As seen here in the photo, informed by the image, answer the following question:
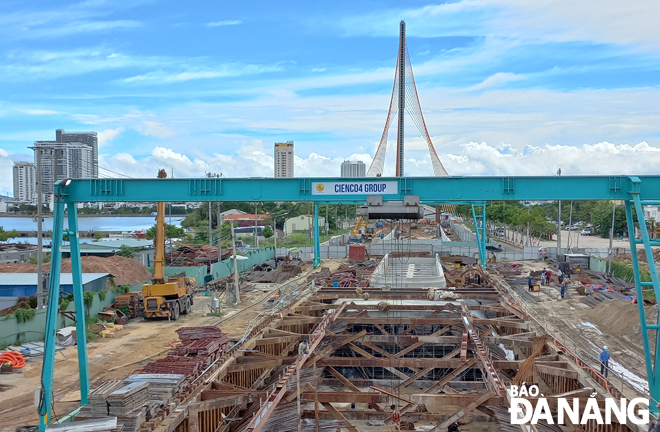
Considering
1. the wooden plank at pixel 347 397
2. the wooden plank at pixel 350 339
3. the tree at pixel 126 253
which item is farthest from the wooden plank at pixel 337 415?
the tree at pixel 126 253

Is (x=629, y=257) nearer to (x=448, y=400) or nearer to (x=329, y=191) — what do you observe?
(x=329, y=191)

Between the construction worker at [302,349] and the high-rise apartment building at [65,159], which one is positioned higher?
the high-rise apartment building at [65,159]

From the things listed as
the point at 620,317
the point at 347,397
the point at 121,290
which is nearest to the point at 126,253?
the point at 121,290

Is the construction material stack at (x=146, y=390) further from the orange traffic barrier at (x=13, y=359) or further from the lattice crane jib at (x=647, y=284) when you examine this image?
the lattice crane jib at (x=647, y=284)

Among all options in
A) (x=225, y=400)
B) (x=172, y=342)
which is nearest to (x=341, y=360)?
(x=225, y=400)

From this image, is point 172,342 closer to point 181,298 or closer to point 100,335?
point 100,335

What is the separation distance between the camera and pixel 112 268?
34.0 metres

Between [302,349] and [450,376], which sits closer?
[450,376]

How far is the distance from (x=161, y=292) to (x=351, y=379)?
16.1m

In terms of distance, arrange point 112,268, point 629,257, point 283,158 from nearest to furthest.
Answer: point 112,268, point 629,257, point 283,158

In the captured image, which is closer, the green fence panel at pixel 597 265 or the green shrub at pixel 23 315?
the green shrub at pixel 23 315

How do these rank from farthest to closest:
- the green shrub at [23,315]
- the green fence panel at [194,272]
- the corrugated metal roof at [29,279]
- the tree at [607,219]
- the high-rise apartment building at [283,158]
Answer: the high-rise apartment building at [283,158] → the tree at [607,219] → the green fence panel at [194,272] → the corrugated metal roof at [29,279] → the green shrub at [23,315]

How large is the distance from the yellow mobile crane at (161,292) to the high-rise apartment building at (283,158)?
16324 centimetres

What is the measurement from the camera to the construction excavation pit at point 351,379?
8938 millimetres
